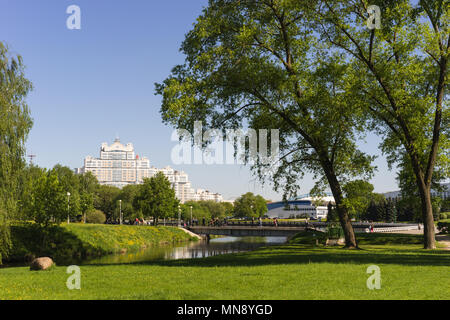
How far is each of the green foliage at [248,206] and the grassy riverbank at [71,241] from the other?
86.7 m

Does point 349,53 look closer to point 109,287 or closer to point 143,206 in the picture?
point 109,287

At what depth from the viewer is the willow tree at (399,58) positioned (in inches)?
857

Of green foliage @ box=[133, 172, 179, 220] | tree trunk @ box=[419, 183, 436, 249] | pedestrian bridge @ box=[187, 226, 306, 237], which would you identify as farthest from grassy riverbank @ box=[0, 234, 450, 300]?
green foliage @ box=[133, 172, 179, 220]

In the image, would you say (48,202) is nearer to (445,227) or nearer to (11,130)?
(11,130)

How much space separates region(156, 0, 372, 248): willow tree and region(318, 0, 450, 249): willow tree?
4.90ft

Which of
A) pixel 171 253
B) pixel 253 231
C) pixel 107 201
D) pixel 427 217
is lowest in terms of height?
pixel 171 253

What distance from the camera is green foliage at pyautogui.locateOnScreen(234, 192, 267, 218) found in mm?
141400

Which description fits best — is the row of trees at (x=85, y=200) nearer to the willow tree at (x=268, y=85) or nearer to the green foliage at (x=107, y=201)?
the green foliage at (x=107, y=201)

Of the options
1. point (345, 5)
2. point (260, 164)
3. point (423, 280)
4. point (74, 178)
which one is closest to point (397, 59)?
point (345, 5)

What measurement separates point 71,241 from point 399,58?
36.9m

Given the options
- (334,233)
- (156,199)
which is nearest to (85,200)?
(156,199)

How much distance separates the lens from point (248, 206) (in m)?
143

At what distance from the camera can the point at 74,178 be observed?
8544 centimetres
